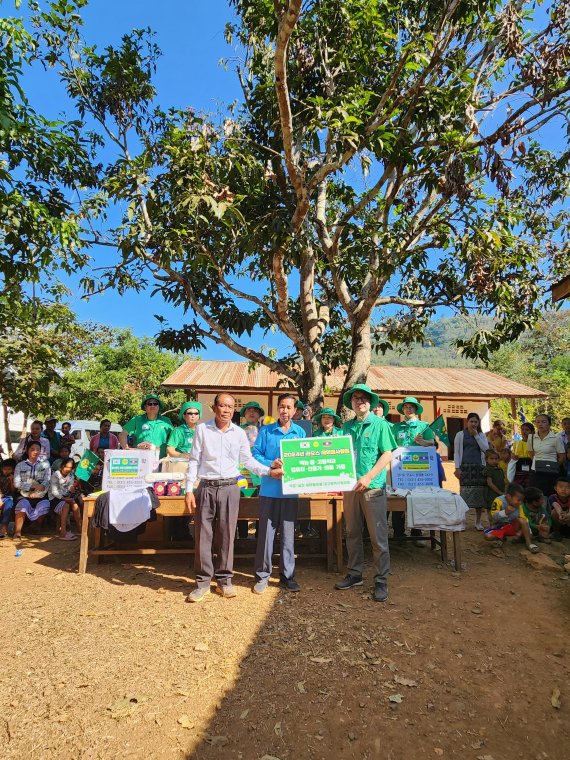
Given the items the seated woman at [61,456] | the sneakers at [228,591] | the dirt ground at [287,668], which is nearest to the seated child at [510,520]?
the dirt ground at [287,668]

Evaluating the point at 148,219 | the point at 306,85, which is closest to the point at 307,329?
the point at 148,219

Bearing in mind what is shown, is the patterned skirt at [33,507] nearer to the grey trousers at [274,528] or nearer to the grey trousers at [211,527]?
the grey trousers at [211,527]

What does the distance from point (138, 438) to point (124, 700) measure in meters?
3.32

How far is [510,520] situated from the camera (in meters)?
5.80

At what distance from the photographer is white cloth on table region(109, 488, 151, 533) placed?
473cm

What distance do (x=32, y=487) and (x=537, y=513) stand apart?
6720mm

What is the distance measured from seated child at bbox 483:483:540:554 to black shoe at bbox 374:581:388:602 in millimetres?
2214

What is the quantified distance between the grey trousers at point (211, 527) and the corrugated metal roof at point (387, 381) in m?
10.7

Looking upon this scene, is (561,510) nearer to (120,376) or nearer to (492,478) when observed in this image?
(492,478)

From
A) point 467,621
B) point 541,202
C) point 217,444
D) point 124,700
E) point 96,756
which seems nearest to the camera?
point 96,756

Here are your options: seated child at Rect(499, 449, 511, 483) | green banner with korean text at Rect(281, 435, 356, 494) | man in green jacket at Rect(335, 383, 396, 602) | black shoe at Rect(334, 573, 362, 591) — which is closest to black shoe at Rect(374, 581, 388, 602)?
man in green jacket at Rect(335, 383, 396, 602)

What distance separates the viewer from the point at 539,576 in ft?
15.8

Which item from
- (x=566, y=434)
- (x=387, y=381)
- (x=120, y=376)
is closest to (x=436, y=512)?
(x=566, y=434)

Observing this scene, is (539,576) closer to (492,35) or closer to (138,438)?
(138,438)
